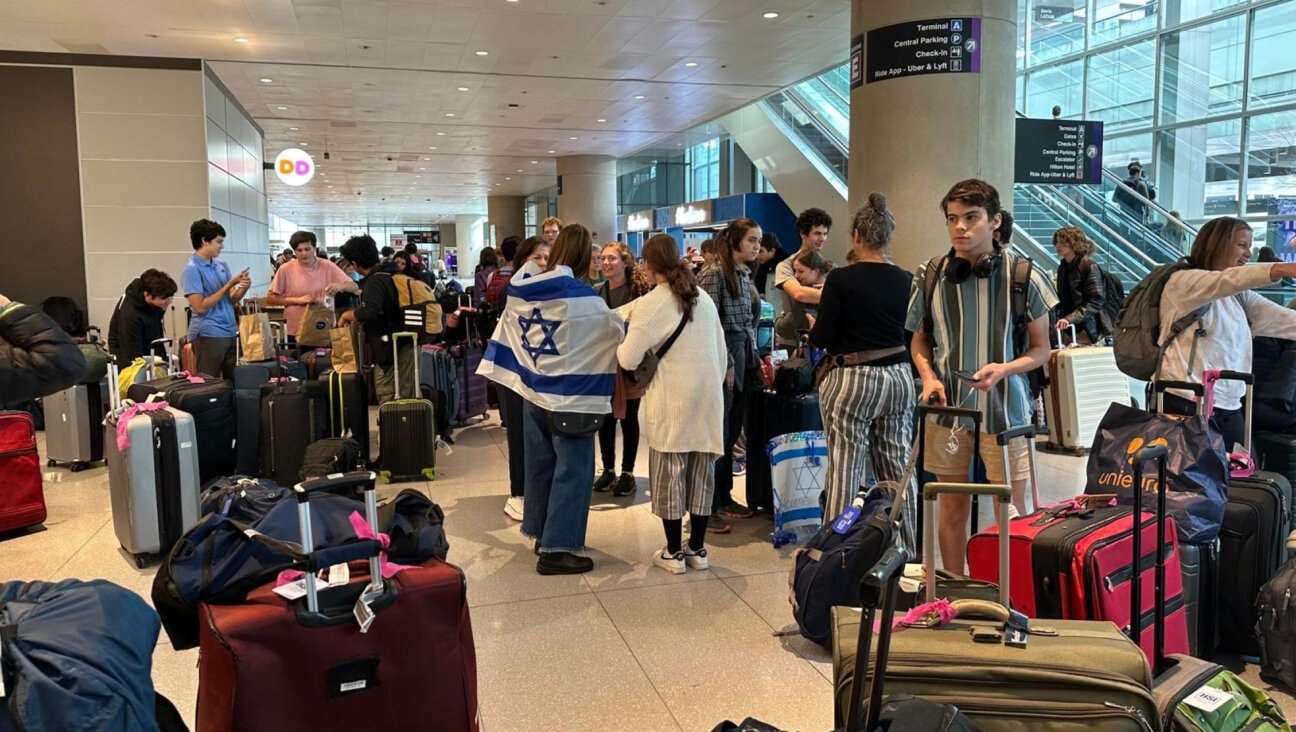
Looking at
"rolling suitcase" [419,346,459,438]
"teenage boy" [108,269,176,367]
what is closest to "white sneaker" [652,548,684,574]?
"rolling suitcase" [419,346,459,438]

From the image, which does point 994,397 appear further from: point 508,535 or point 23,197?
point 23,197

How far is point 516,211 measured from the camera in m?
33.7

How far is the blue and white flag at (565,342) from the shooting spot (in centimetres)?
388

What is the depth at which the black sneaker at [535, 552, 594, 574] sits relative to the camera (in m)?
4.01

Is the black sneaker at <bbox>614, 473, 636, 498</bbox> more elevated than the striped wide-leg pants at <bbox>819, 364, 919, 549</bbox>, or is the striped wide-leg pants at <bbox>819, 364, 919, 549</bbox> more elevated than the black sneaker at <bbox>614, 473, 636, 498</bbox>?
the striped wide-leg pants at <bbox>819, 364, 919, 549</bbox>

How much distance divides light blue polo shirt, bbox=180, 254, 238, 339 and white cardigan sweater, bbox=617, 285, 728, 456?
414cm

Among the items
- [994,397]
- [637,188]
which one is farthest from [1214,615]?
[637,188]

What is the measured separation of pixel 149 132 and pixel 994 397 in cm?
1057

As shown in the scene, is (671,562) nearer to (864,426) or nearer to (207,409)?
(864,426)

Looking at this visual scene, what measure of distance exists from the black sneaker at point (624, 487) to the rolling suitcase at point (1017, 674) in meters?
3.79

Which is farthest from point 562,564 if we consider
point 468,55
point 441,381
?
point 468,55

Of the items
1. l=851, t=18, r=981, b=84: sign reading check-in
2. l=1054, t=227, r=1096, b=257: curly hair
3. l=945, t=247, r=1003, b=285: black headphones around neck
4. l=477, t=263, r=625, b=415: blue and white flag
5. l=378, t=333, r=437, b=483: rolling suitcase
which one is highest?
l=851, t=18, r=981, b=84: sign reading check-in

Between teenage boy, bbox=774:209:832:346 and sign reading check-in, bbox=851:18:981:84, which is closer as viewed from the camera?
teenage boy, bbox=774:209:832:346

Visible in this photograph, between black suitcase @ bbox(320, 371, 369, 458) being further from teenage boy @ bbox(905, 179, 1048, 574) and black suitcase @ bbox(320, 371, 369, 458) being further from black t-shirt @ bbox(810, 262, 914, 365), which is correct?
teenage boy @ bbox(905, 179, 1048, 574)
